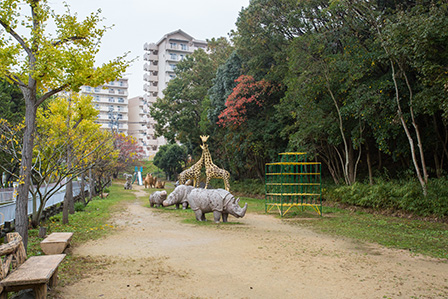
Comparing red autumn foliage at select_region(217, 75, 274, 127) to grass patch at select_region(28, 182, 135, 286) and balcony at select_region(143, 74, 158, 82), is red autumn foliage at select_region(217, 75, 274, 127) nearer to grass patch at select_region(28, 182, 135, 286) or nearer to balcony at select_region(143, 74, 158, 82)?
grass patch at select_region(28, 182, 135, 286)

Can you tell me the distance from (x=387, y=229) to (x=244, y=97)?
43.5 feet

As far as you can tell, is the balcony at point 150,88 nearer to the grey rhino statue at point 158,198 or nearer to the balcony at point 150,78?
the balcony at point 150,78

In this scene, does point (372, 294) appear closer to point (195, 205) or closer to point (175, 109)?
point (195, 205)

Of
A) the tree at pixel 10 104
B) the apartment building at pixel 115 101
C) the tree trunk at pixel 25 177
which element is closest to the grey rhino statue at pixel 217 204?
the tree trunk at pixel 25 177

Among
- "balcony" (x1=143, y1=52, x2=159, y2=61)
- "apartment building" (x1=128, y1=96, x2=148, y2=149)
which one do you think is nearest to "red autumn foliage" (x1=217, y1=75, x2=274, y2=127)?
"balcony" (x1=143, y1=52, x2=159, y2=61)

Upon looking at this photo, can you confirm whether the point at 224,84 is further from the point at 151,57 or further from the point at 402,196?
the point at 151,57

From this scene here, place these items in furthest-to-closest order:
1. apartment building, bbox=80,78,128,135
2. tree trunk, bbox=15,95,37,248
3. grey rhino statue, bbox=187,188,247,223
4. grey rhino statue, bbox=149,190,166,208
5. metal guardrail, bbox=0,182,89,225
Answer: apartment building, bbox=80,78,128,135, grey rhino statue, bbox=149,190,166,208, grey rhino statue, bbox=187,188,247,223, metal guardrail, bbox=0,182,89,225, tree trunk, bbox=15,95,37,248

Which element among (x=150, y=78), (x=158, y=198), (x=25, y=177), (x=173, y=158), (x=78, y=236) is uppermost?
(x=150, y=78)

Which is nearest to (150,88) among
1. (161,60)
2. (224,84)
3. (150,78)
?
(150,78)

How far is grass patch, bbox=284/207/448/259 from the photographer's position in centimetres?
827

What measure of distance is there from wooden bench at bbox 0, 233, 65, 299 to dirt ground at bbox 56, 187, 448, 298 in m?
0.49

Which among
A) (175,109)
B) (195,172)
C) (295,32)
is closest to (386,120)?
(295,32)

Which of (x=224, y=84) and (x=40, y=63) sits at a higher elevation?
(x=224, y=84)

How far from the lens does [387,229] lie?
10.6m
